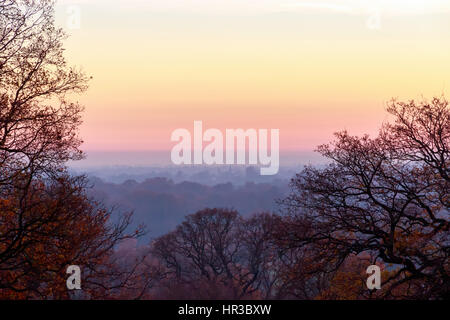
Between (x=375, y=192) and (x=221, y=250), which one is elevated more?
(x=375, y=192)

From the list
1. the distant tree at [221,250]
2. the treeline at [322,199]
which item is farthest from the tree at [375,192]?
the distant tree at [221,250]

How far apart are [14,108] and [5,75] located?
132cm

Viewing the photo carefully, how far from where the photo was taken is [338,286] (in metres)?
15.1

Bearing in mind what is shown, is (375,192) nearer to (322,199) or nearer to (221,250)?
(322,199)

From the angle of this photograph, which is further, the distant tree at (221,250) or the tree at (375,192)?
the distant tree at (221,250)

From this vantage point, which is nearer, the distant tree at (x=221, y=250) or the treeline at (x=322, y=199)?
the treeline at (x=322, y=199)

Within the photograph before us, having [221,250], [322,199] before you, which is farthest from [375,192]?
[221,250]

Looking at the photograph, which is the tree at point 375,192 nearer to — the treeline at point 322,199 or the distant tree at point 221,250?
the treeline at point 322,199

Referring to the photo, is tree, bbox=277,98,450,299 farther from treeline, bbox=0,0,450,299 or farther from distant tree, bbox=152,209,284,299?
distant tree, bbox=152,209,284,299

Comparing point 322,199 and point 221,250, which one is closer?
point 322,199

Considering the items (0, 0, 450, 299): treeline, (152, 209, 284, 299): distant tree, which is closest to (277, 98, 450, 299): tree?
(0, 0, 450, 299): treeline
